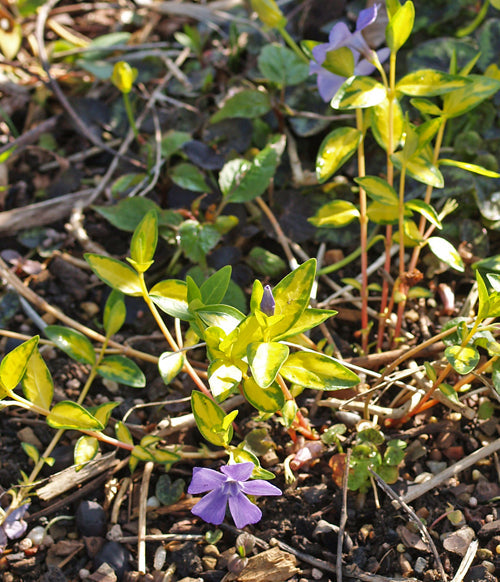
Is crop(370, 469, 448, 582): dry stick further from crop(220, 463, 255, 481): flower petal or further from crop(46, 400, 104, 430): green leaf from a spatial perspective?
crop(46, 400, 104, 430): green leaf

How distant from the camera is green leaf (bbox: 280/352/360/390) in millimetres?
1082

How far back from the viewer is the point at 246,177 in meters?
1.66

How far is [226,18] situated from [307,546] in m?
1.67

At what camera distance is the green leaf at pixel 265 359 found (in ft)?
3.12

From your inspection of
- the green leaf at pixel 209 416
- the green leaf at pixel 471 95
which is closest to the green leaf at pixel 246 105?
the green leaf at pixel 471 95

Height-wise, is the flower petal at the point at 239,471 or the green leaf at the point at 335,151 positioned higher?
the green leaf at the point at 335,151

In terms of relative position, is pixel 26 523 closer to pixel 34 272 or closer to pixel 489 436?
pixel 34 272

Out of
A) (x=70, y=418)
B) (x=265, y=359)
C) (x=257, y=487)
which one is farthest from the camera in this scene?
(x=70, y=418)

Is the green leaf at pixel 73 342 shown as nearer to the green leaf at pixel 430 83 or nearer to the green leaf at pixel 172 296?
the green leaf at pixel 172 296

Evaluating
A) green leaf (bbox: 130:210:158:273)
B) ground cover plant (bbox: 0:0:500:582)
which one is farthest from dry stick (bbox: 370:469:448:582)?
green leaf (bbox: 130:210:158:273)

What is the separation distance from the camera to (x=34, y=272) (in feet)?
5.74

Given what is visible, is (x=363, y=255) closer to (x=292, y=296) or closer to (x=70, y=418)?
(x=292, y=296)

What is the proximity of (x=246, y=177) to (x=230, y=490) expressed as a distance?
2.72 ft

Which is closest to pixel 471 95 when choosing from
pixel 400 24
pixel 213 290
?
pixel 400 24
